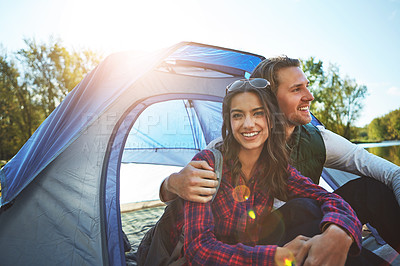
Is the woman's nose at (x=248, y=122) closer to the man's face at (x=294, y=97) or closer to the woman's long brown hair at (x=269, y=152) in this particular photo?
the woman's long brown hair at (x=269, y=152)

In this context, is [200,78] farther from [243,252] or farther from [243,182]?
[243,252]

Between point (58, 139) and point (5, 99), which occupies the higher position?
point (5, 99)

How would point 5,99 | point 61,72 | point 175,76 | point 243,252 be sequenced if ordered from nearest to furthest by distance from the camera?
point 243,252, point 175,76, point 5,99, point 61,72

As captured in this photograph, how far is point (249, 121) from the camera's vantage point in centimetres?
122

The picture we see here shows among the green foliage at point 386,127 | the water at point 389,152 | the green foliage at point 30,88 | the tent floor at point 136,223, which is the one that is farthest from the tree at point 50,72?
the green foliage at point 386,127

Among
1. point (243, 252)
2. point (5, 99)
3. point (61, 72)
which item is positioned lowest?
point (243, 252)

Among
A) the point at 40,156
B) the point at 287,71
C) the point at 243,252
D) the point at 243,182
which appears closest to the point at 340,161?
the point at 287,71

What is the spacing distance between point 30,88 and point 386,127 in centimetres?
5406

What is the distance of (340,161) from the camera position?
1.69 meters

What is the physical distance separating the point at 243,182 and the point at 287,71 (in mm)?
781

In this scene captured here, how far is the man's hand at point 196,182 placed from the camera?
1034 mm

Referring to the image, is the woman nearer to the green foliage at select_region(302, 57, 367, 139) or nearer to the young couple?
the young couple

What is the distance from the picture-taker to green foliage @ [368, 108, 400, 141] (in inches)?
1682

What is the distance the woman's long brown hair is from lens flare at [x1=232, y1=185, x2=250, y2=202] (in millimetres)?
39
